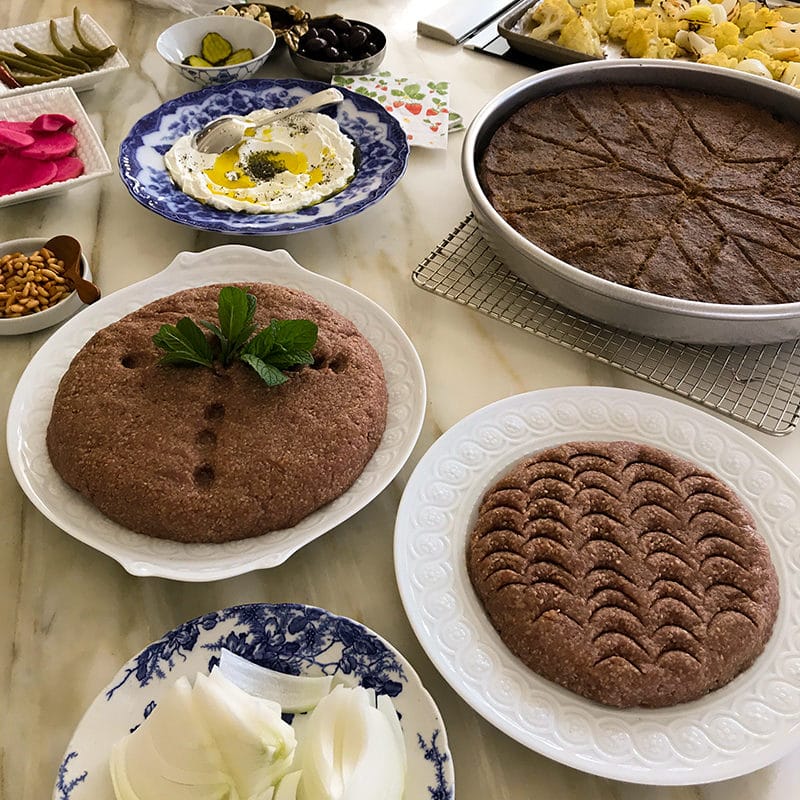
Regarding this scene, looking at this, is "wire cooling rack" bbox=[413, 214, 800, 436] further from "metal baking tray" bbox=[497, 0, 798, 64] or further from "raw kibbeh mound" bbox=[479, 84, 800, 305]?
"metal baking tray" bbox=[497, 0, 798, 64]

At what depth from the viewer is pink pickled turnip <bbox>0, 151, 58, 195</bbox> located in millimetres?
2152

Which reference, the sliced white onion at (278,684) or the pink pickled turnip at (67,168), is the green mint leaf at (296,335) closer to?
the sliced white onion at (278,684)

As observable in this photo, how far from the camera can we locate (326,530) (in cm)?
A: 139

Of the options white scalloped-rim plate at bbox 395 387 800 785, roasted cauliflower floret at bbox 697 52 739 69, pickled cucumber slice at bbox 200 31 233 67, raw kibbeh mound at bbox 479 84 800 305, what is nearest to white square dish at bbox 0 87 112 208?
pickled cucumber slice at bbox 200 31 233 67

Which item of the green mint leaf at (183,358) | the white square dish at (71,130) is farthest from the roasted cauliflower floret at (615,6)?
the green mint leaf at (183,358)

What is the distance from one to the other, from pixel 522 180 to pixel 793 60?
1.30 m

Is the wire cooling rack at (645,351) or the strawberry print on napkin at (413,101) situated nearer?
the wire cooling rack at (645,351)

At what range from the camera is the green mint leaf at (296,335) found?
4.94ft

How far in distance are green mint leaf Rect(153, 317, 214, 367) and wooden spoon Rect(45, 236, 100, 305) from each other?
455mm

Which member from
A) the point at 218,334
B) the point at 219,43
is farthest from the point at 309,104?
the point at 218,334

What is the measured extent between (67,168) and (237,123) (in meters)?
0.51

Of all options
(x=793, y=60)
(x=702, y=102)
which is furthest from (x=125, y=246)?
(x=793, y=60)

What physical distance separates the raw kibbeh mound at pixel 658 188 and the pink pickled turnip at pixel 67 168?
1163 mm

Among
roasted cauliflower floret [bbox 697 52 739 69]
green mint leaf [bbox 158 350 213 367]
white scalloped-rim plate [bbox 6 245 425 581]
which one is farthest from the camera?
roasted cauliflower floret [bbox 697 52 739 69]
